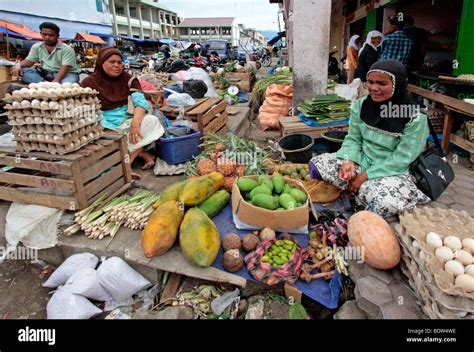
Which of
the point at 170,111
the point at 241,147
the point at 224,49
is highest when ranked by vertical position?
the point at 224,49

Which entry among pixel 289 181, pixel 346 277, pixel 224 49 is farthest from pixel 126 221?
pixel 224 49

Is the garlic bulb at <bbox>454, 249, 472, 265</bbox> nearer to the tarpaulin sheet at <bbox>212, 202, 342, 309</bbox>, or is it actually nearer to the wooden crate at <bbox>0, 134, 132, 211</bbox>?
the tarpaulin sheet at <bbox>212, 202, 342, 309</bbox>

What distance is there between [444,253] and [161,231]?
1.88m

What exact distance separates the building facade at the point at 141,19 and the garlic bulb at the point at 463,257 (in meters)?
40.7

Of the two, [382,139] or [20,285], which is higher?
[382,139]

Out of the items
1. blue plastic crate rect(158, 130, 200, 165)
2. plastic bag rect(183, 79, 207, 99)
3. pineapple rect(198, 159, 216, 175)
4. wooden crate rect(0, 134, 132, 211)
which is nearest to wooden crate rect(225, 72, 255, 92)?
plastic bag rect(183, 79, 207, 99)

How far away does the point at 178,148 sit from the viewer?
3.88m

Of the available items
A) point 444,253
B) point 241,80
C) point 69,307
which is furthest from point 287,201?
point 241,80

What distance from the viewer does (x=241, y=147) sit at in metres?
3.63

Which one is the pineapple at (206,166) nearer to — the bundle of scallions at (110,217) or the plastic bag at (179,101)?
the bundle of scallions at (110,217)

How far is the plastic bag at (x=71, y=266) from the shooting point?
2.43 meters

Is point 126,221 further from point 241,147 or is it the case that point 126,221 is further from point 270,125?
point 270,125

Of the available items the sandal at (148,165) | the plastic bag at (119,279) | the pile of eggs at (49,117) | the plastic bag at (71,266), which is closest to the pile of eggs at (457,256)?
the plastic bag at (119,279)
